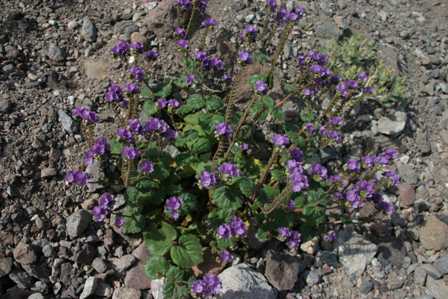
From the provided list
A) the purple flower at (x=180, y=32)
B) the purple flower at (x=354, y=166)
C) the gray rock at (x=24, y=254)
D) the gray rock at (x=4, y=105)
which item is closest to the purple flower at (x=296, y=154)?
the purple flower at (x=354, y=166)

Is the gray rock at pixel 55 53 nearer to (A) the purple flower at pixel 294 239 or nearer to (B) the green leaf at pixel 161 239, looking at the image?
(B) the green leaf at pixel 161 239

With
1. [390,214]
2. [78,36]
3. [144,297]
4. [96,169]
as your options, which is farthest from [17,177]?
Result: [390,214]

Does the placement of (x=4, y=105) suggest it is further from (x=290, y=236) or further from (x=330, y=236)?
(x=330, y=236)

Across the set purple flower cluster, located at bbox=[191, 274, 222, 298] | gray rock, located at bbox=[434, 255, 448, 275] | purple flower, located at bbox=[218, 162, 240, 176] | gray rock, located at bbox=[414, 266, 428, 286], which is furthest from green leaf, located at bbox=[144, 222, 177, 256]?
gray rock, located at bbox=[434, 255, 448, 275]

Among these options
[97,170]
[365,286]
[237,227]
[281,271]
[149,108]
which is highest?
[149,108]

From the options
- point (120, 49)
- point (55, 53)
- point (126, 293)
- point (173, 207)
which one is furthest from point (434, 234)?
point (55, 53)
